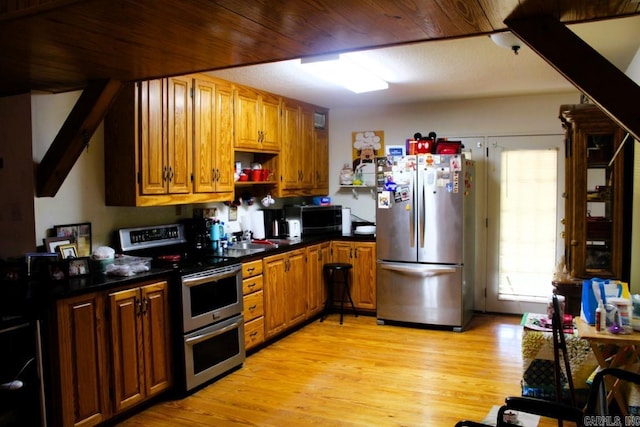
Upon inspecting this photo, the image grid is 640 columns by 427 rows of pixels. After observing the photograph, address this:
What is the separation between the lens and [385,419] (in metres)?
3.16

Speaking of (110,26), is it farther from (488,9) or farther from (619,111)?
(619,111)

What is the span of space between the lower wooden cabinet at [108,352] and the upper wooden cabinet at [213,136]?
1095 mm

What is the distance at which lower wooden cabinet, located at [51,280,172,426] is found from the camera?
276cm

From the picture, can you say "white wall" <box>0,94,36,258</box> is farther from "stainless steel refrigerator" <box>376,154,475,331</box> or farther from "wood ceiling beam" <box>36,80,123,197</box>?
"stainless steel refrigerator" <box>376,154,475,331</box>

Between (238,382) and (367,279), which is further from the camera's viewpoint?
(367,279)

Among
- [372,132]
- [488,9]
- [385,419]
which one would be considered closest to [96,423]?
[385,419]

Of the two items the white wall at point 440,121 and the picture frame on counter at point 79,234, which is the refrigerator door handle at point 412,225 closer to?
the white wall at point 440,121

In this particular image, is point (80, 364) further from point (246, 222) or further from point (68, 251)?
point (246, 222)

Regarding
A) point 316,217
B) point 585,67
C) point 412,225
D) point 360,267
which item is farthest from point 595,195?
point 316,217

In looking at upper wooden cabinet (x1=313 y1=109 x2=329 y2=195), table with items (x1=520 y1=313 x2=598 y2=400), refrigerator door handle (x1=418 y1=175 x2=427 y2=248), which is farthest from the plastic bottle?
upper wooden cabinet (x1=313 y1=109 x2=329 y2=195)

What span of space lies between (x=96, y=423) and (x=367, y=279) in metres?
3.18

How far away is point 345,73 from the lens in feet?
13.2

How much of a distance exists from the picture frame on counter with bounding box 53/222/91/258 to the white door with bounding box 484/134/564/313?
13.4 ft

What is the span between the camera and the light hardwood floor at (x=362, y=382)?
10.5 ft
